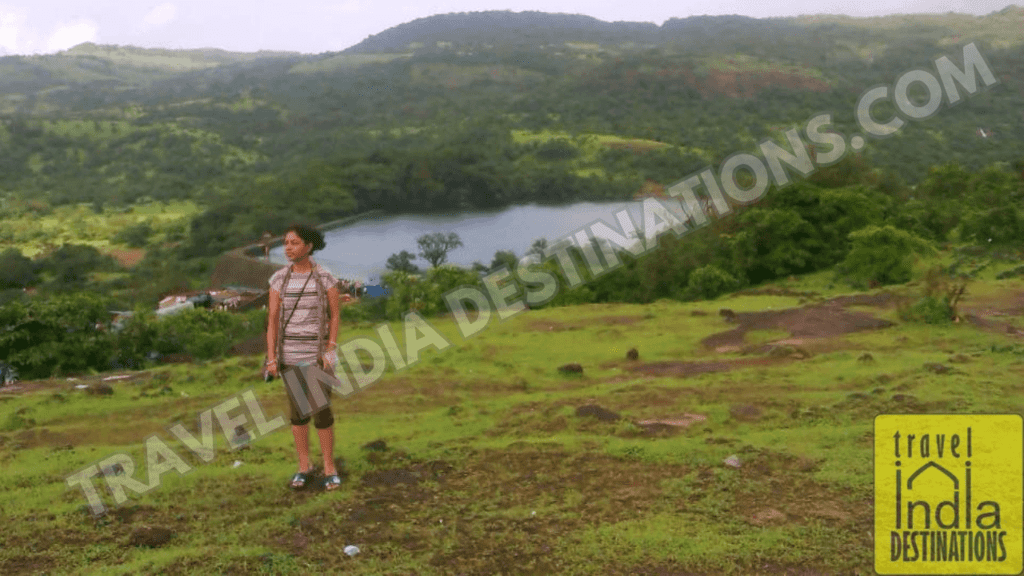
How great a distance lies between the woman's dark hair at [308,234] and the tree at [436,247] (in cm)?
4328

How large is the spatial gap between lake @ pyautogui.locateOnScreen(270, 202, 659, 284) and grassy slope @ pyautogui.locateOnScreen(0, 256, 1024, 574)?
108 feet

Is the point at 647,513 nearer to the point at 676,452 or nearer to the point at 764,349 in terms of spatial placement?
the point at 676,452

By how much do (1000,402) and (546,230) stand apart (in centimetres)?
5681

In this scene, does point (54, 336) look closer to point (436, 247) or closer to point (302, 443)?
point (302, 443)

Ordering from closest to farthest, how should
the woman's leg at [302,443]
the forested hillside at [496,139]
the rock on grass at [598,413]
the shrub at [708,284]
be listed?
the woman's leg at [302,443] → the rock on grass at [598,413] → the shrub at [708,284] → the forested hillside at [496,139]

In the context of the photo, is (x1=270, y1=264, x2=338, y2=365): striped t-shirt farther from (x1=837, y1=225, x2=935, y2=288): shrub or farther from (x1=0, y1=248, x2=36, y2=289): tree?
(x1=0, y1=248, x2=36, y2=289): tree

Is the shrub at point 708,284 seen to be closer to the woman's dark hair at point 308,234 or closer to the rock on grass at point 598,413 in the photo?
the rock on grass at point 598,413

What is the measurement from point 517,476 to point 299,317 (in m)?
2.36

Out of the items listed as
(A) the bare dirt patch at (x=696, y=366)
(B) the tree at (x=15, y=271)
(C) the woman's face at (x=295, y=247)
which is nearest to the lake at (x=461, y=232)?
(B) the tree at (x=15, y=271)

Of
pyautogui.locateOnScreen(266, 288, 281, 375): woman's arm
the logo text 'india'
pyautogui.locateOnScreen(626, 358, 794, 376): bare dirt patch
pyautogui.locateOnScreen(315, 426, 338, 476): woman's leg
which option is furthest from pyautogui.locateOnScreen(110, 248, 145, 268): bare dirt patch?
the logo text 'india'

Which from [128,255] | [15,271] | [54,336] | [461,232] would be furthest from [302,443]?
[128,255]

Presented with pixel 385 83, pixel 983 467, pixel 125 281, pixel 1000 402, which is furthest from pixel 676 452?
pixel 385 83

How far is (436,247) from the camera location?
1988 inches

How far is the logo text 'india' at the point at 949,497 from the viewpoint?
15.2 feet
